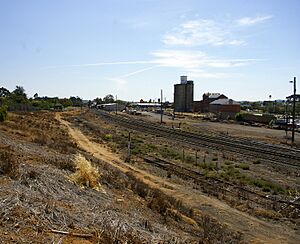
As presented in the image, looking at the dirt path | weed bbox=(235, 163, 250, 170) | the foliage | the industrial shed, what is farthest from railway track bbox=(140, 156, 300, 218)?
the industrial shed

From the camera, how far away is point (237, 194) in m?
22.2

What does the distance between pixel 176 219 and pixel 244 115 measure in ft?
295

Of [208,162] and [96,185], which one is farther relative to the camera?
[208,162]

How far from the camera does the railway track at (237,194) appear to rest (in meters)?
19.4

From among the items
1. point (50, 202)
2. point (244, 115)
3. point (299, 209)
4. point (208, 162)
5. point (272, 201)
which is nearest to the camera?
point (50, 202)

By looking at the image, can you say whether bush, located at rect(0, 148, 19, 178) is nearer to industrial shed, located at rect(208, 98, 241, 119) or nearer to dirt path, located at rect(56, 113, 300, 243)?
dirt path, located at rect(56, 113, 300, 243)

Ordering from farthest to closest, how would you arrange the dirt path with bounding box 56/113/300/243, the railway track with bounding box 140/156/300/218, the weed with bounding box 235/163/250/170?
1. the weed with bounding box 235/163/250/170
2. the railway track with bounding box 140/156/300/218
3. the dirt path with bounding box 56/113/300/243

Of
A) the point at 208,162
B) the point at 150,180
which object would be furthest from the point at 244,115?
the point at 150,180

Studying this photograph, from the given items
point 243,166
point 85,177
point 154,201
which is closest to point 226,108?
point 243,166

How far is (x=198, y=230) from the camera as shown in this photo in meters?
13.4

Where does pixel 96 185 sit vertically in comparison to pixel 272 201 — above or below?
above

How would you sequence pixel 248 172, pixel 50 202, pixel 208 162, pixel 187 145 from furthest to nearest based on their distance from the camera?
pixel 187 145
pixel 208 162
pixel 248 172
pixel 50 202

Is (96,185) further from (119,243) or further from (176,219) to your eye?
(119,243)

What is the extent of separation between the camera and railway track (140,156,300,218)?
63.8 ft
